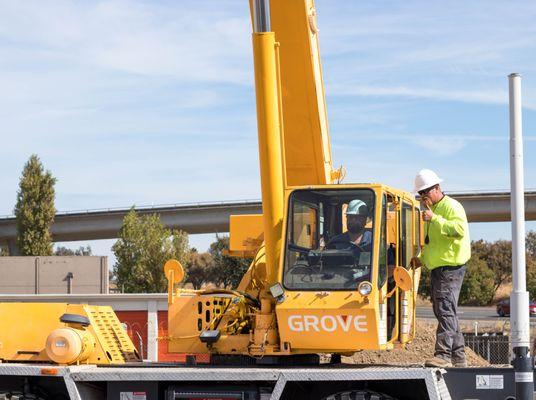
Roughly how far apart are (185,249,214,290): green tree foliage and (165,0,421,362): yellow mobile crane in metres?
61.5

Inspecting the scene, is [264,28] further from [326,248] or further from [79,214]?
[79,214]

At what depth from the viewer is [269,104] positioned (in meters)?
10.2

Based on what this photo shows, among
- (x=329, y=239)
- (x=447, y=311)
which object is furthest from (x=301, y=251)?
(x=447, y=311)

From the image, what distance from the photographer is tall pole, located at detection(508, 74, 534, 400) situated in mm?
9016

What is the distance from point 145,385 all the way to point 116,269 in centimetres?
4227

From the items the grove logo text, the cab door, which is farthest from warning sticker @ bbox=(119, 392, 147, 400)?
the cab door

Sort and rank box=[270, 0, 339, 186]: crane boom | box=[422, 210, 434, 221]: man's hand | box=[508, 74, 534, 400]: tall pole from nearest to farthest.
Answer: box=[508, 74, 534, 400]: tall pole
box=[422, 210, 434, 221]: man's hand
box=[270, 0, 339, 186]: crane boom

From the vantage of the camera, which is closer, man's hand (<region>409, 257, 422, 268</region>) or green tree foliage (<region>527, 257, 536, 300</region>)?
man's hand (<region>409, 257, 422, 268</region>)

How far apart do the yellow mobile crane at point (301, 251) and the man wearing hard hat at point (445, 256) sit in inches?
11.1

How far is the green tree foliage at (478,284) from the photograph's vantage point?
63.6 m

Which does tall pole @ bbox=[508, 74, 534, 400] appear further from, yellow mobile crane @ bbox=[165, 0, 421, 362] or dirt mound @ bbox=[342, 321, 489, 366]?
dirt mound @ bbox=[342, 321, 489, 366]

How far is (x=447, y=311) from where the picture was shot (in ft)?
33.4

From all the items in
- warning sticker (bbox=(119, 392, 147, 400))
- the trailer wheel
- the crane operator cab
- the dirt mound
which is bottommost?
the dirt mound

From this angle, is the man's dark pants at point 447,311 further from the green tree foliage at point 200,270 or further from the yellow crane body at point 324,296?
the green tree foliage at point 200,270
